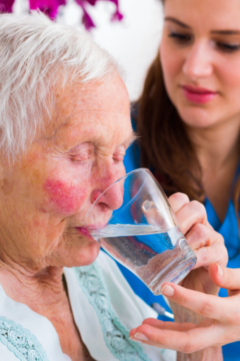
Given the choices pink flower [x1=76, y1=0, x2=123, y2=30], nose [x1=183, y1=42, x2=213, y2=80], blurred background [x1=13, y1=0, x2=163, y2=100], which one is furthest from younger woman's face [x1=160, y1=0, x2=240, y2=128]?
blurred background [x1=13, y1=0, x2=163, y2=100]

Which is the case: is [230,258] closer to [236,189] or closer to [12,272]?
[236,189]

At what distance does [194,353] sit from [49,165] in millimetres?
666

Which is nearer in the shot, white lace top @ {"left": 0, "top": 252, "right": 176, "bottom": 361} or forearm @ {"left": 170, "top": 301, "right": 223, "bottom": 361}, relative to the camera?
white lace top @ {"left": 0, "top": 252, "right": 176, "bottom": 361}

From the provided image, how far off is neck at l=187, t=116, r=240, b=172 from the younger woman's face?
0.13m

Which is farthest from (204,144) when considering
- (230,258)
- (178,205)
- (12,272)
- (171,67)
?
(12,272)

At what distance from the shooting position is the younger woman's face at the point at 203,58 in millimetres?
1393

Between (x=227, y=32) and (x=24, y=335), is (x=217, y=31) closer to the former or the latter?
(x=227, y=32)

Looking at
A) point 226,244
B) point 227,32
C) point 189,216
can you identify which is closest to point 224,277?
point 189,216

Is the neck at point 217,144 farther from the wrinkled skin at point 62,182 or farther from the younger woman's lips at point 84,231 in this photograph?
the younger woman's lips at point 84,231

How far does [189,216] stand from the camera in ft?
3.57

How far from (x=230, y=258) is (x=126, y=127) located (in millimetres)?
854

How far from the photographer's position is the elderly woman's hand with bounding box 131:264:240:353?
842 mm

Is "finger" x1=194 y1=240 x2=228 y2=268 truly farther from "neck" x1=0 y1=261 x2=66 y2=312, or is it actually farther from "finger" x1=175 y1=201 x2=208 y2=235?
"neck" x1=0 y1=261 x2=66 y2=312

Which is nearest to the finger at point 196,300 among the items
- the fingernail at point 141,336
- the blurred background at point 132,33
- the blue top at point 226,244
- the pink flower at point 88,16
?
the fingernail at point 141,336
